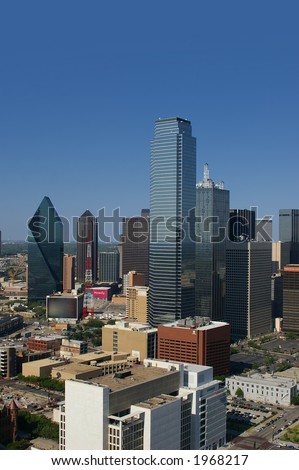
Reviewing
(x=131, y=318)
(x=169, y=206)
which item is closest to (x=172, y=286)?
(x=169, y=206)

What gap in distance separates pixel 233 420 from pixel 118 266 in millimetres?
58784

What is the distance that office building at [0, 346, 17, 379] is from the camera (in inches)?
1328

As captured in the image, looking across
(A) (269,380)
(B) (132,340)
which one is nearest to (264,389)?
(A) (269,380)

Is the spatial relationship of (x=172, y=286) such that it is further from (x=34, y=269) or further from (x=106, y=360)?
(x=34, y=269)

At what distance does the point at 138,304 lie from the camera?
157ft

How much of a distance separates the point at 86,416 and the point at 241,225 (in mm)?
44579

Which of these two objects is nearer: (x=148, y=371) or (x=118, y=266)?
(x=148, y=371)

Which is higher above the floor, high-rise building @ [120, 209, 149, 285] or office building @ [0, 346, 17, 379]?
high-rise building @ [120, 209, 149, 285]

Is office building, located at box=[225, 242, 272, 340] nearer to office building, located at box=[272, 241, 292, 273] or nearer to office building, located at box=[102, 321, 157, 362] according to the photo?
office building, located at box=[102, 321, 157, 362]

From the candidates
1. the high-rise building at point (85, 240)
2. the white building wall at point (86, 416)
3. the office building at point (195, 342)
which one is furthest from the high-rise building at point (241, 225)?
the white building wall at point (86, 416)

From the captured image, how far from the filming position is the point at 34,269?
64125 mm

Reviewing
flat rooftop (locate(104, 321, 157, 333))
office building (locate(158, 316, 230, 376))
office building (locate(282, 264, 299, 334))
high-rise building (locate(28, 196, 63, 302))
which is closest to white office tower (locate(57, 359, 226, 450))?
office building (locate(158, 316, 230, 376))

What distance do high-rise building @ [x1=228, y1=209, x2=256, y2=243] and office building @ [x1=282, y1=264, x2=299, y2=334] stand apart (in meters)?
5.16

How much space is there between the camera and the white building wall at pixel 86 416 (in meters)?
15.2
